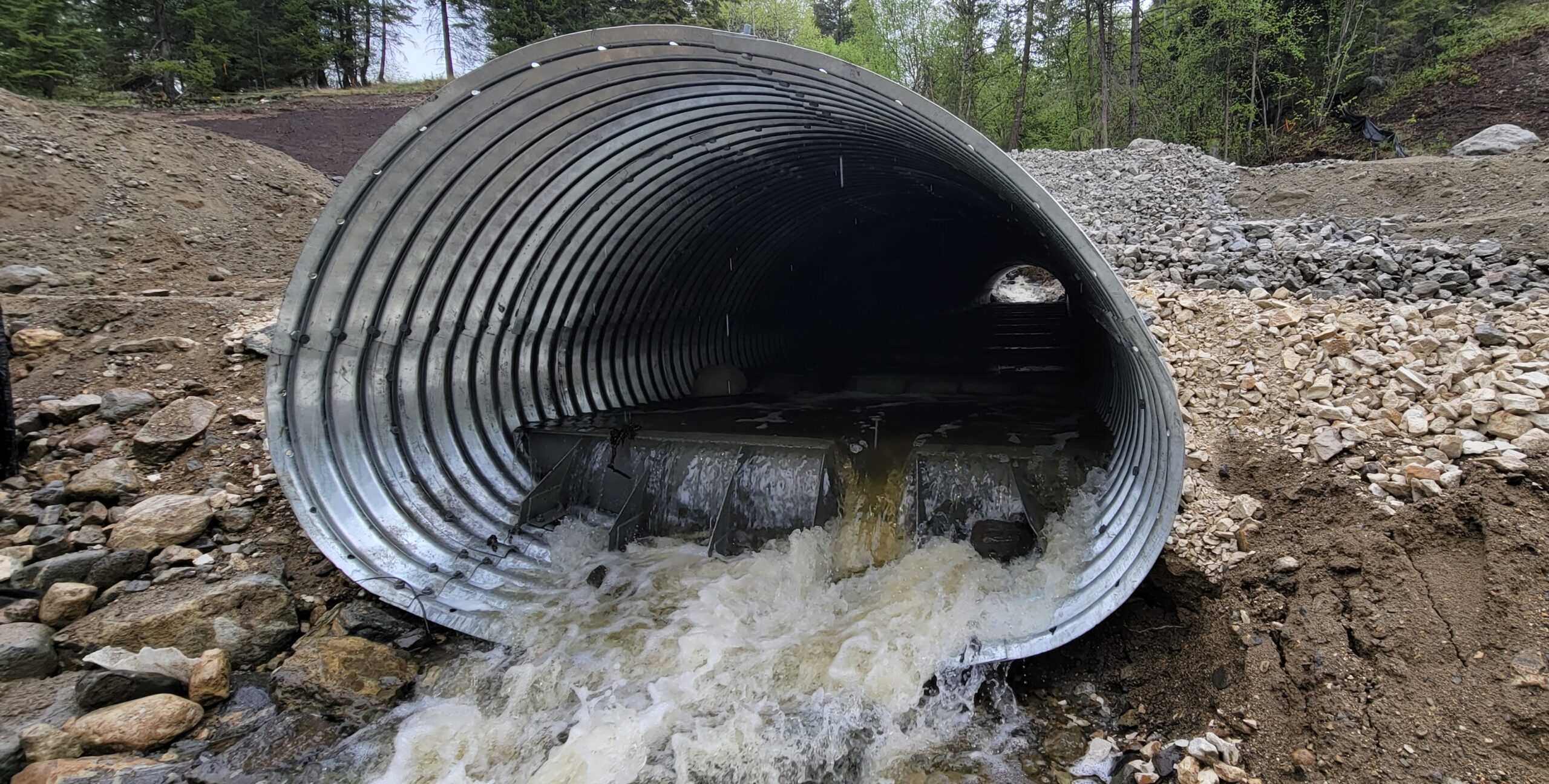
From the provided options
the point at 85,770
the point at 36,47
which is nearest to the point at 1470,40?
the point at 85,770

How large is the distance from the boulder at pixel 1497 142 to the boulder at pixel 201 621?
1762 cm

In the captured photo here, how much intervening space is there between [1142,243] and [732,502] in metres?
7.10

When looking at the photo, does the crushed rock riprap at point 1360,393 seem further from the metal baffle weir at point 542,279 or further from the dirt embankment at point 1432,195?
the dirt embankment at point 1432,195

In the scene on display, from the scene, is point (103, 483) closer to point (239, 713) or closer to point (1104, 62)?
point (239, 713)

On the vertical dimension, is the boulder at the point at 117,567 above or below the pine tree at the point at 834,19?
below

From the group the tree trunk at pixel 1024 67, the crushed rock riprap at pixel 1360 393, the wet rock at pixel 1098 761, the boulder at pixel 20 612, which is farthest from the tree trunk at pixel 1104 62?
the boulder at pixel 20 612

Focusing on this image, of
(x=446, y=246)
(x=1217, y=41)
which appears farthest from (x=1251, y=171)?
(x=446, y=246)

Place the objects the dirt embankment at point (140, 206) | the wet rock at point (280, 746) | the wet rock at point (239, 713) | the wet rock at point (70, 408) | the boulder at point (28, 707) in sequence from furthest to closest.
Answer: the dirt embankment at point (140, 206), the wet rock at point (70, 408), the wet rock at point (239, 713), the wet rock at point (280, 746), the boulder at point (28, 707)

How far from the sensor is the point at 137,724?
3.55 meters

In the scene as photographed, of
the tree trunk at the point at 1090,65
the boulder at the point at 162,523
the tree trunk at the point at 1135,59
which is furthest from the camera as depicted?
the tree trunk at the point at 1090,65

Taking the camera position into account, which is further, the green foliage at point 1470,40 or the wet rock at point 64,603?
the green foliage at point 1470,40

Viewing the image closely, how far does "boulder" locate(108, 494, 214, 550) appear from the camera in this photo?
473 cm

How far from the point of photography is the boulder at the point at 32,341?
Answer: 6.26 m

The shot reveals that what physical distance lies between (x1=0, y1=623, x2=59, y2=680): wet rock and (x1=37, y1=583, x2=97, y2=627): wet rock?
0.64ft
